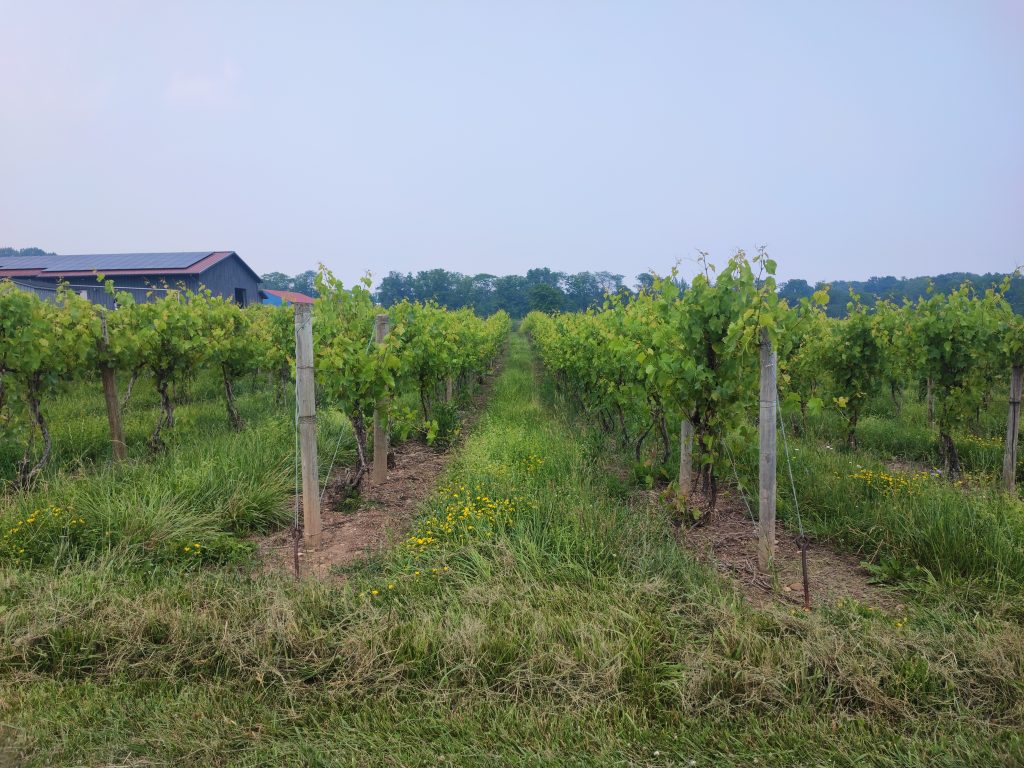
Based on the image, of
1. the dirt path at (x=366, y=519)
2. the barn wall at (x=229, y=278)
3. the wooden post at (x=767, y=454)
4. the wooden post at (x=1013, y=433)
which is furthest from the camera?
the barn wall at (x=229, y=278)

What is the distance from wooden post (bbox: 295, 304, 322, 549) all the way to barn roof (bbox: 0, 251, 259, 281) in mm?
28555

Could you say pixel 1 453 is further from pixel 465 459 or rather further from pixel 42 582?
pixel 465 459

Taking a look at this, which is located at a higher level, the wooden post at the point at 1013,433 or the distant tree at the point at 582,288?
the distant tree at the point at 582,288

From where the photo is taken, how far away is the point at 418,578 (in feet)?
11.6

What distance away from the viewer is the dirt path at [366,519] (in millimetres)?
4160

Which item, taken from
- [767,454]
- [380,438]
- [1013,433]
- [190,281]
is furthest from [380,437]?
[190,281]

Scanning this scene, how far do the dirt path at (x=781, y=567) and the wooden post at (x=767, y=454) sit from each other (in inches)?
6.2

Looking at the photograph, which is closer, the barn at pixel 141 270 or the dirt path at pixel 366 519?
the dirt path at pixel 366 519

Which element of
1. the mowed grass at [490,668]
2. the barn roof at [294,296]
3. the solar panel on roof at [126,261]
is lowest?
the mowed grass at [490,668]

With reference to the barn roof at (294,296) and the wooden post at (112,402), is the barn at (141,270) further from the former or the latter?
the wooden post at (112,402)

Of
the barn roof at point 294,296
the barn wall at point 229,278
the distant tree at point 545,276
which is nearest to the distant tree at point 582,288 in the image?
the distant tree at point 545,276

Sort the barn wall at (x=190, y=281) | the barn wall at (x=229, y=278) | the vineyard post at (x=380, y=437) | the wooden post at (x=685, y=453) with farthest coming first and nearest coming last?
the barn wall at (x=229, y=278)
the barn wall at (x=190, y=281)
the vineyard post at (x=380, y=437)
the wooden post at (x=685, y=453)

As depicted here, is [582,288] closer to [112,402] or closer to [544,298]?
[544,298]

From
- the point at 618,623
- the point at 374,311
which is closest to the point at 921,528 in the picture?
the point at 618,623
